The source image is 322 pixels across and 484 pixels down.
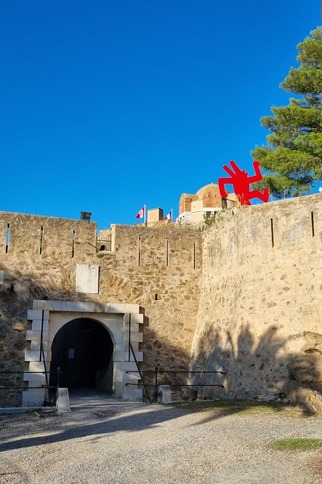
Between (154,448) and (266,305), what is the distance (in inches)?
235

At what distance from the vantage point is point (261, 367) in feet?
39.8

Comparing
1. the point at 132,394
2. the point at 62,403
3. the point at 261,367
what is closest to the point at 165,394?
the point at 132,394

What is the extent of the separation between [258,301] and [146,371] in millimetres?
3706

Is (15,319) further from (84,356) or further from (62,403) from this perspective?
(84,356)

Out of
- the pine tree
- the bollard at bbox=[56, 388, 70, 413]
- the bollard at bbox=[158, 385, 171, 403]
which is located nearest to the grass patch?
the bollard at bbox=[56, 388, 70, 413]

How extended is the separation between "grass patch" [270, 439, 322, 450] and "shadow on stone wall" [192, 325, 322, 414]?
2.74 m

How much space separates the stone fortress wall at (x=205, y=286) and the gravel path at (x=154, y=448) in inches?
88.8

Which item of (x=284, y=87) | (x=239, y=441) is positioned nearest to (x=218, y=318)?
(x=239, y=441)

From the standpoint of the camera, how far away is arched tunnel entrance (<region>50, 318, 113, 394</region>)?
17.1 meters

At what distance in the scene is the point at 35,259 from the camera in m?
14.2

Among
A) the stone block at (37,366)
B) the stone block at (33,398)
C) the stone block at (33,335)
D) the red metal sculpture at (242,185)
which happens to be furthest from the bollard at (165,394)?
the red metal sculpture at (242,185)

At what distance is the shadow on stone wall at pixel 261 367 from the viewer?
10.6 m

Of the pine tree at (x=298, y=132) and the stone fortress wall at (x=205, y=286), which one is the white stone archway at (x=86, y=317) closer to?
the stone fortress wall at (x=205, y=286)

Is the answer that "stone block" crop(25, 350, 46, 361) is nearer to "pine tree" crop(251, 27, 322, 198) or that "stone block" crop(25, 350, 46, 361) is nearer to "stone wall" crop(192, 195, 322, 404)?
"stone wall" crop(192, 195, 322, 404)
